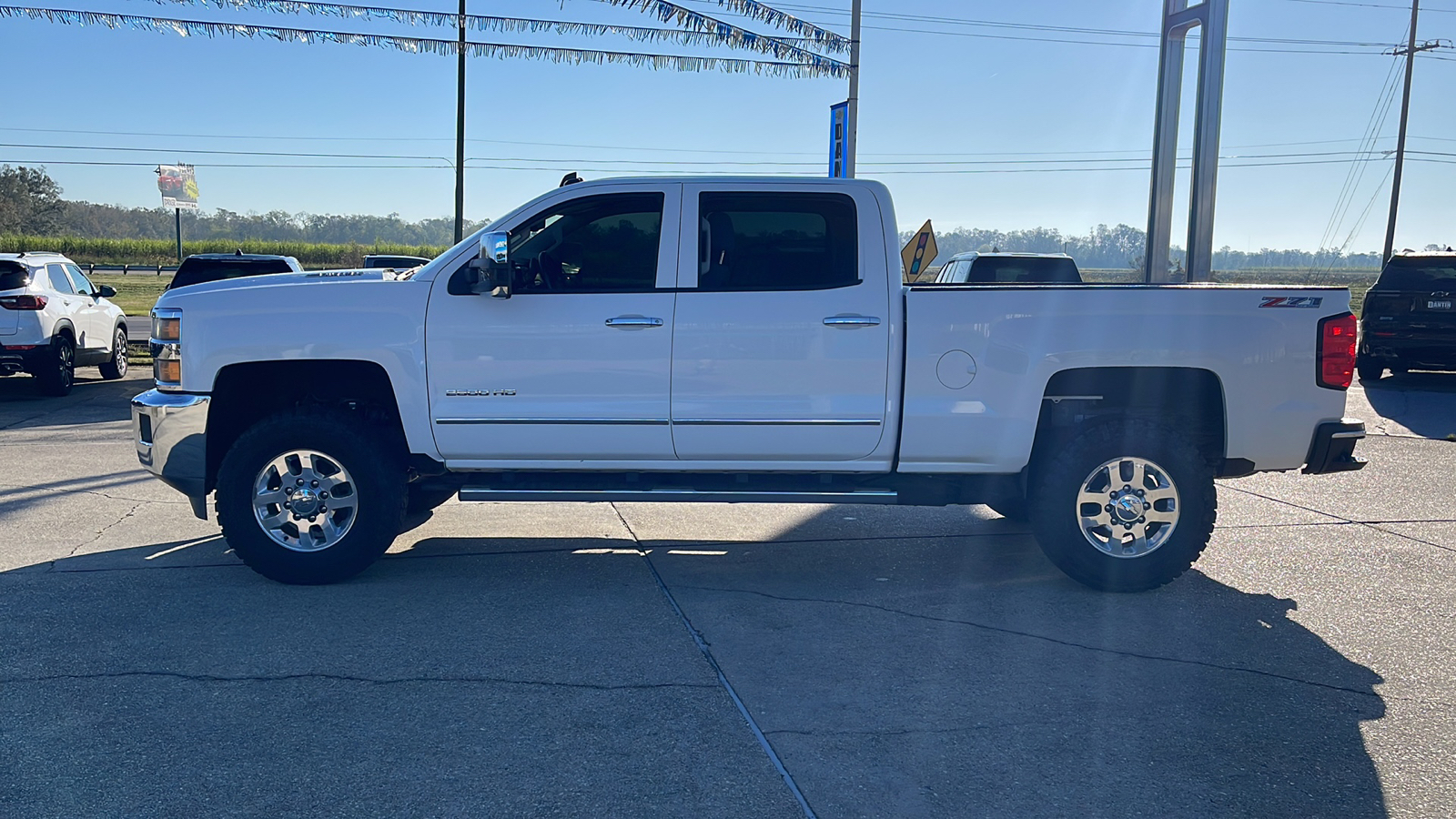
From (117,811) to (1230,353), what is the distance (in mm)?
5340

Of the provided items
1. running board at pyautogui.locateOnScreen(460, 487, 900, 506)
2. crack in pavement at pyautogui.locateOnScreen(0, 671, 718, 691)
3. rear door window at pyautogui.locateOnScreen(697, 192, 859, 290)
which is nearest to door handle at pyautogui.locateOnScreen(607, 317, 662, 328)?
rear door window at pyautogui.locateOnScreen(697, 192, 859, 290)

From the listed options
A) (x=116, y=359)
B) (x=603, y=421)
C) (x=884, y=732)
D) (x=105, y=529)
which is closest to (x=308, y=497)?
(x=603, y=421)

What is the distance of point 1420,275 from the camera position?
1590 cm

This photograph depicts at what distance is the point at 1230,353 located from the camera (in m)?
5.80

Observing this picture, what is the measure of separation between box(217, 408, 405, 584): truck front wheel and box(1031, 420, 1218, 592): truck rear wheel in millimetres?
3517

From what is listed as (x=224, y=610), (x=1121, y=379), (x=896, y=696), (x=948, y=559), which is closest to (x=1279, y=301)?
(x=1121, y=379)

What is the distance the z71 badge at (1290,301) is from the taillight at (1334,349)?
10 centimetres

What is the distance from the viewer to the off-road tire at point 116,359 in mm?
15352

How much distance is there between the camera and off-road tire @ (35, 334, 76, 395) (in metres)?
13.3

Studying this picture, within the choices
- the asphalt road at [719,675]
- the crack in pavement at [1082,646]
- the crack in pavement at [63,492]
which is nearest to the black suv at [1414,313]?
the asphalt road at [719,675]

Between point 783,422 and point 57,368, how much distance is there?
11422 millimetres

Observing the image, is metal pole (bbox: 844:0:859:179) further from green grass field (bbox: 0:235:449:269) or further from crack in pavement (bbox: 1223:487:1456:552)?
green grass field (bbox: 0:235:449:269)

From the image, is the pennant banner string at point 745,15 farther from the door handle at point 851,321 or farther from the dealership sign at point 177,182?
the dealership sign at point 177,182

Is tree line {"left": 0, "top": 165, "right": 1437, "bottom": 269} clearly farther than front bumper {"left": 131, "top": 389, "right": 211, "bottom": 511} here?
Yes
